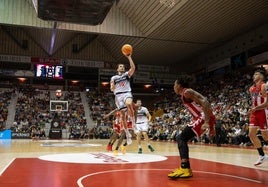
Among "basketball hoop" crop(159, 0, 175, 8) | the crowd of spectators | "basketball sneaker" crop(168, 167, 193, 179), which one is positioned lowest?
"basketball sneaker" crop(168, 167, 193, 179)

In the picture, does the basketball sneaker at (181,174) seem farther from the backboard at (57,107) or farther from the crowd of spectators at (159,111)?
the backboard at (57,107)

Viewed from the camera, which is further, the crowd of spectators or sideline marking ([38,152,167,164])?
the crowd of spectators

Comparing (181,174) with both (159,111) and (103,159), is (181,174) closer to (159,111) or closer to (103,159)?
(103,159)

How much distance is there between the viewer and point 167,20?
2019 cm

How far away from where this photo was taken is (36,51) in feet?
104

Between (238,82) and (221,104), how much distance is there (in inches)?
137

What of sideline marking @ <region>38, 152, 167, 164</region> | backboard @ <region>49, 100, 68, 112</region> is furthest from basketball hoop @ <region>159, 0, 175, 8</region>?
backboard @ <region>49, 100, 68, 112</region>

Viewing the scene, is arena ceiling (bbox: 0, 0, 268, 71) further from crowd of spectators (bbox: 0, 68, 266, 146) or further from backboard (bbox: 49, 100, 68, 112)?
backboard (bbox: 49, 100, 68, 112)

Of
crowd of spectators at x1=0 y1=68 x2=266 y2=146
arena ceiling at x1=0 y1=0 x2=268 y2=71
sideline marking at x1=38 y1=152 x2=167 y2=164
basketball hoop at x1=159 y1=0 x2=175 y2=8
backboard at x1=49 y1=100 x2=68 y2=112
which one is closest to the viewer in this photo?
sideline marking at x1=38 y1=152 x2=167 y2=164

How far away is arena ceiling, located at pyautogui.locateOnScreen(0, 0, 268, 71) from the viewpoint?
1524 cm

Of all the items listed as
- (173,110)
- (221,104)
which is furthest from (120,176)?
(173,110)

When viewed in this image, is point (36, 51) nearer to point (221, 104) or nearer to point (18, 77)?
point (18, 77)

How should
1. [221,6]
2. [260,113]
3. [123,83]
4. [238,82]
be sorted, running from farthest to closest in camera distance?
[238,82], [221,6], [123,83], [260,113]

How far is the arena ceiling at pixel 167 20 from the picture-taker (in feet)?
50.0
